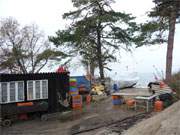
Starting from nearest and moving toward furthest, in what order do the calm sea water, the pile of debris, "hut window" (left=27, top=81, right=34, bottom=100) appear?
the pile of debris → "hut window" (left=27, top=81, right=34, bottom=100) → the calm sea water

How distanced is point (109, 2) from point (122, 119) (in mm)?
15059

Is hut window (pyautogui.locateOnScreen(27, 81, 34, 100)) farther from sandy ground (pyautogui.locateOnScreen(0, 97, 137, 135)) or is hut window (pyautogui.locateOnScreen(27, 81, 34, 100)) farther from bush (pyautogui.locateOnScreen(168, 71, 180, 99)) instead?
bush (pyautogui.locateOnScreen(168, 71, 180, 99))

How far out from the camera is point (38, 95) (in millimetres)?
15070

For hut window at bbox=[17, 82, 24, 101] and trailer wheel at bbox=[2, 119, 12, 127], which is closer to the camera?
trailer wheel at bbox=[2, 119, 12, 127]

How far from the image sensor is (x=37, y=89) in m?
15.1

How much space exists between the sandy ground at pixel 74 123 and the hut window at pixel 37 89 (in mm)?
1264

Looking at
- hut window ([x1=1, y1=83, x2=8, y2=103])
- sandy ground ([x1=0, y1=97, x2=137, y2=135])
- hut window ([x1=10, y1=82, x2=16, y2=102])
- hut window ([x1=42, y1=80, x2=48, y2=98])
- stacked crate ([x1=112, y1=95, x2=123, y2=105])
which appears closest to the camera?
sandy ground ([x1=0, y1=97, x2=137, y2=135])

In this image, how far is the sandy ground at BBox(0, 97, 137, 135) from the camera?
38.8 feet

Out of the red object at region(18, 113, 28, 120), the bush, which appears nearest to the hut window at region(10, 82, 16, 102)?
the red object at region(18, 113, 28, 120)

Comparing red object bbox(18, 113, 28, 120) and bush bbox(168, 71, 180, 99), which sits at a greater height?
bush bbox(168, 71, 180, 99)

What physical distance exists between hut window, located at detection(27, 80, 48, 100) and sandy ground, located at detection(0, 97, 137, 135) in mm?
1264

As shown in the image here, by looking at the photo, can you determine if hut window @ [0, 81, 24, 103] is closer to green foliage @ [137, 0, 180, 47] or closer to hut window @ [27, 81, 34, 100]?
hut window @ [27, 81, 34, 100]

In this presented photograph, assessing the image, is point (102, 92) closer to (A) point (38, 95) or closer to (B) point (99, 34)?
(A) point (38, 95)

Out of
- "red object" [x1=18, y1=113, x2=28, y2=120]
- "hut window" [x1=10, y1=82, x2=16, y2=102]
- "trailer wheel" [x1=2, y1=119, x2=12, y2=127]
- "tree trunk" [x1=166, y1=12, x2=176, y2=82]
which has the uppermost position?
"tree trunk" [x1=166, y1=12, x2=176, y2=82]
